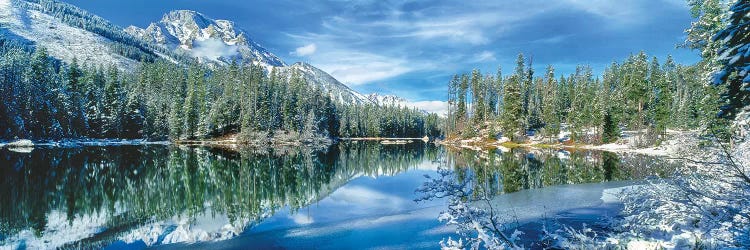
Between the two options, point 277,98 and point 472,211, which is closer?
point 472,211

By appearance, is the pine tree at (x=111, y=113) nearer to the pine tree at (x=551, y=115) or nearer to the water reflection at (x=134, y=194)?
the water reflection at (x=134, y=194)

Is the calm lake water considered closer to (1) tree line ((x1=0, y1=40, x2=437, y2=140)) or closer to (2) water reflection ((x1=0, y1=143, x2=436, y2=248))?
(2) water reflection ((x1=0, y1=143, x2=436, y2=248))

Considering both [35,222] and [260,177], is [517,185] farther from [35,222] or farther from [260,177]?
[35,222]

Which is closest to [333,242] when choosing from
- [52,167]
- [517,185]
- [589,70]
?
[517,185]

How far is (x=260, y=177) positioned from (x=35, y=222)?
15.8 metres

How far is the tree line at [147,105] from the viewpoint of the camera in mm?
64312

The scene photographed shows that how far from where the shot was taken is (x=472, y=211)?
314 inches

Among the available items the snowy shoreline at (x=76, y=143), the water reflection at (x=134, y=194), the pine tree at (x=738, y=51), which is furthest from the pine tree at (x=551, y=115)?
the snowy shoreline at (x=76, y=143)

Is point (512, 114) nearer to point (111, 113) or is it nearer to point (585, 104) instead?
point (585, 104)

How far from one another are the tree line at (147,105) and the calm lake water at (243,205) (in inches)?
1490

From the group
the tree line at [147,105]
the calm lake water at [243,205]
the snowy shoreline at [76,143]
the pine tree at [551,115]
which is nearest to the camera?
the calm lake water at [243,205]

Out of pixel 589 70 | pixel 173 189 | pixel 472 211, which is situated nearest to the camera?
pixel 472 211

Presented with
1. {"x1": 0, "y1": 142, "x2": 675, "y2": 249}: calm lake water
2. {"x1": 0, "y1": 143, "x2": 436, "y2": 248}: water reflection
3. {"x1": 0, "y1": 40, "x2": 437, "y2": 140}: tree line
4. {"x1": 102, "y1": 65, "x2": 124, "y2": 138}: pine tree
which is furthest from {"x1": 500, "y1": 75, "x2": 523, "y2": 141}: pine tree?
{"x1": 102, "y1": 65, "x2": 124, "y2": 138}: pine tree

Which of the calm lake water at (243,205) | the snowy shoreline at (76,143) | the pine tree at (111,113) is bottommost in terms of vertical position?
the calm lake water at (243,205)
